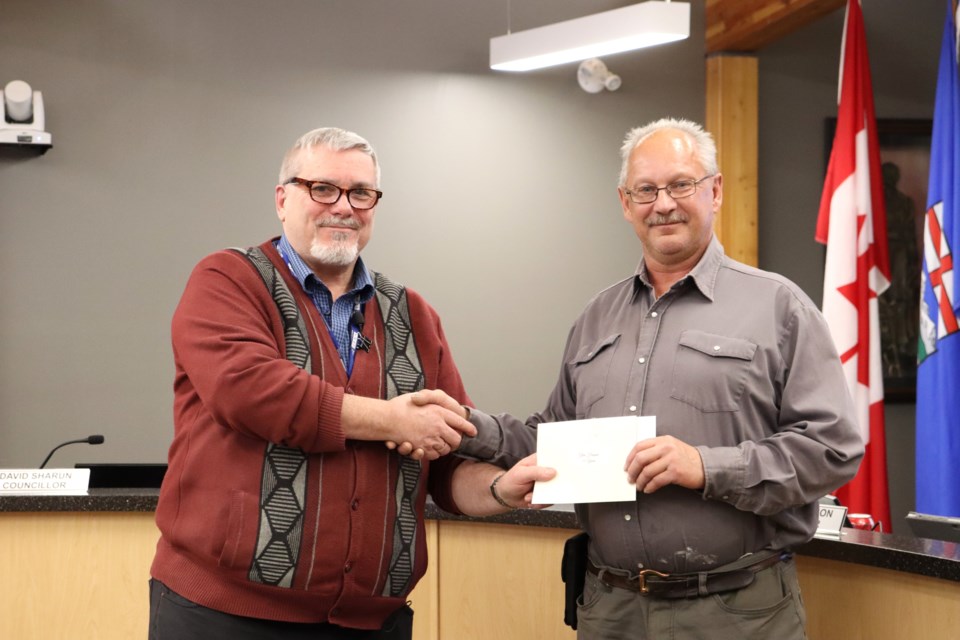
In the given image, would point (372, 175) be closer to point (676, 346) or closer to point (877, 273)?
point (676, 346)

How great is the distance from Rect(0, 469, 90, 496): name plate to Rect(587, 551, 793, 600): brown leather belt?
6.03 feet

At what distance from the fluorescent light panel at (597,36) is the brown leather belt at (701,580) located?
301 centimetres

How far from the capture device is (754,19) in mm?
5617

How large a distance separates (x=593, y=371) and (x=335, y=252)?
24.0 inches

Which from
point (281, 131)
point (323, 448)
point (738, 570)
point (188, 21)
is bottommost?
point (738, 570)

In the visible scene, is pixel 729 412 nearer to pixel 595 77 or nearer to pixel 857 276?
pixel 857 276

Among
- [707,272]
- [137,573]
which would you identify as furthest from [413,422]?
[137,573]

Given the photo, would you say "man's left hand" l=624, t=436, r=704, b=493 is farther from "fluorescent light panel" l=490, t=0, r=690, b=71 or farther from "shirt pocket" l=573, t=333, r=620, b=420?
"fluorescent light panel" l=490, t=0, r=690, b=71

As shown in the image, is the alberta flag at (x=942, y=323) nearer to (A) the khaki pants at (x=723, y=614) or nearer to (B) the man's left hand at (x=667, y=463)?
(A) the khaki pants at (x=723, y=614)

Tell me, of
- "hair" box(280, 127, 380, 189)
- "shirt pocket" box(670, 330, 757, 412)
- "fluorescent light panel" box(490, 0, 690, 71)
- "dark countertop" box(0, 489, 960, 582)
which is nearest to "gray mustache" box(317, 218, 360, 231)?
"hair" box(280, 127, 380, 189)

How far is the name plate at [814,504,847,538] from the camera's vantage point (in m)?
2.54

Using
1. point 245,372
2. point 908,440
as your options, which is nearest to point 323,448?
point 245,372

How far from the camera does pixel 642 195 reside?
2297 millimetres

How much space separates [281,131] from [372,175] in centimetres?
346
